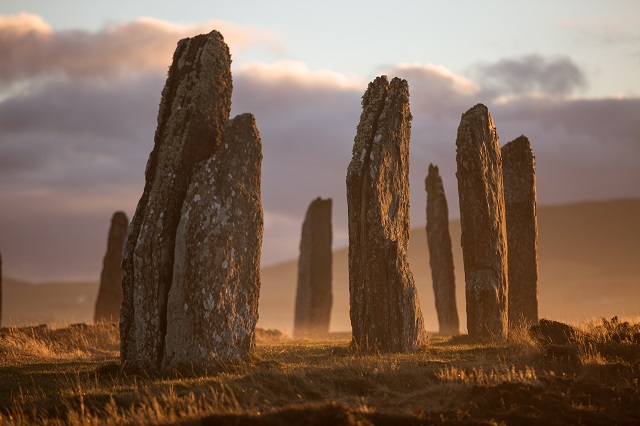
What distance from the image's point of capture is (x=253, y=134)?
16.7 metres

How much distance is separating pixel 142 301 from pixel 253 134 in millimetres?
4149

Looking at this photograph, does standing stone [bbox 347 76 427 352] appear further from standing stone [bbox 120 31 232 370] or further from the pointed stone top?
the pointed stone top

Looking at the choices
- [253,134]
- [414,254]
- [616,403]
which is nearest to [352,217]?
[253,134]

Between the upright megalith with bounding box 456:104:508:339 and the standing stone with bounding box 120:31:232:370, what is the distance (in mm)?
7884

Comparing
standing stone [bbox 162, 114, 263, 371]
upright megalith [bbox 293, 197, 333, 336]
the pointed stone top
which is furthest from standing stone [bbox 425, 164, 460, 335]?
standing stone [bbox 162, 114, 263, 371]

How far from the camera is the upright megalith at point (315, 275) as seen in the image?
33.4m

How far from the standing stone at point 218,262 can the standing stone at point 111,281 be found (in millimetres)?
15709

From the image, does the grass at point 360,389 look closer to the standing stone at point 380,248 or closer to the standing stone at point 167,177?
the standing stone at point 380,248

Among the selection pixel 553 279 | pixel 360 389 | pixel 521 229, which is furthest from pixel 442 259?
pixel 553 279

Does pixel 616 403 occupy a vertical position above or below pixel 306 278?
below

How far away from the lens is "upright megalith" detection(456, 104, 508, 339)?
2198cm

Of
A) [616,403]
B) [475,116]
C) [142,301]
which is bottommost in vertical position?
[616,403]

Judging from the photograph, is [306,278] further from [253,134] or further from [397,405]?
[397,405]

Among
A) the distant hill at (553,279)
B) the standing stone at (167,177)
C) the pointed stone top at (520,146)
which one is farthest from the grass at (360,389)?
the distant hill at (553,279)
